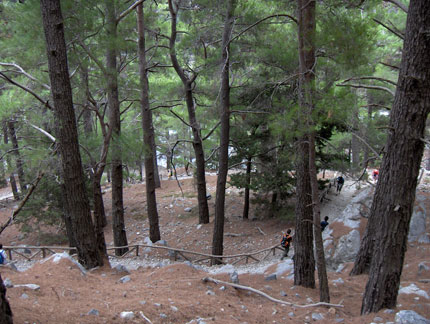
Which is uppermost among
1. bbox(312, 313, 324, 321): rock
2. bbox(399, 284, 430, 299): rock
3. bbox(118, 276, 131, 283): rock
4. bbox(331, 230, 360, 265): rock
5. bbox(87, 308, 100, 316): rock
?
bbox(87, 308, 100, 316): rock

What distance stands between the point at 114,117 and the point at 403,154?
24.4 feet

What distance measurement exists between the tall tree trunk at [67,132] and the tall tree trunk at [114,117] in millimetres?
2082

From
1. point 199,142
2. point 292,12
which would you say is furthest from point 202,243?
point 292,12

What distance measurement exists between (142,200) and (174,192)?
2.41 m

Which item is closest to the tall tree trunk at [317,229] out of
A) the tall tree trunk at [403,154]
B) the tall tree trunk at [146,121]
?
the tall tree trunk at [403,154]

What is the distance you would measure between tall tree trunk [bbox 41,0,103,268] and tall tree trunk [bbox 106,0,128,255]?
208 cm

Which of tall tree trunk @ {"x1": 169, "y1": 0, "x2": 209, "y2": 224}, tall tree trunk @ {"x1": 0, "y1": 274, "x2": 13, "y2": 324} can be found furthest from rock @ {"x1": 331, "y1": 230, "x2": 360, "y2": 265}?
tall tree trunk @ {"x1": 0, "y1": 274, "x2": 13, "y2": 324}

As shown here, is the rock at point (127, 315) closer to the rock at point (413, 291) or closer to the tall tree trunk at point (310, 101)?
the tall tree trunk at point (310, 101)

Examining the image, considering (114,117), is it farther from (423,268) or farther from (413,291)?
(423,268)

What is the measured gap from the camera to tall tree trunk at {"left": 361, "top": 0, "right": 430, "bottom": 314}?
386cm

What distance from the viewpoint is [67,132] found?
19.3ft

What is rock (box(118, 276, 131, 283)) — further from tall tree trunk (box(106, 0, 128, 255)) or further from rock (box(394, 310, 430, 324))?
rock (box(394, 310, 430, 324))

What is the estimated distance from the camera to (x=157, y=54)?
11.8 m

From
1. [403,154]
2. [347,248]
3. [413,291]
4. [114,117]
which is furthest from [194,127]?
[403,154]
